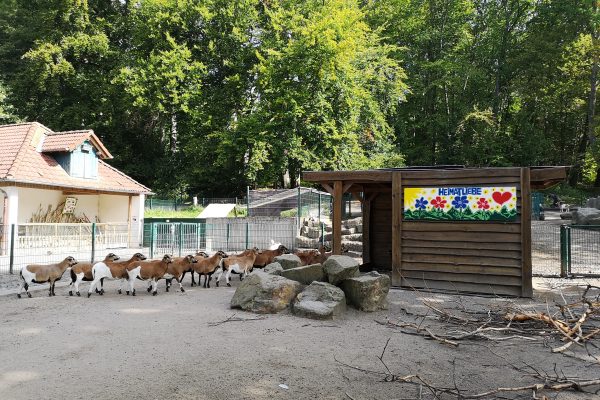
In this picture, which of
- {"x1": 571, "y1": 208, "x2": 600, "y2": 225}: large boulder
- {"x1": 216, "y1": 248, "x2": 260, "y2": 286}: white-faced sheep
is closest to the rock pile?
{"x1": 216, "y1": 248, "x2": 260, "y2": 286}: white-faced sheep

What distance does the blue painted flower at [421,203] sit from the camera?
982 cm

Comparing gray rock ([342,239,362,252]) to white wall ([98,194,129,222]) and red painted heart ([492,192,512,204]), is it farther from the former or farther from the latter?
white wall ([98,194,129,222])

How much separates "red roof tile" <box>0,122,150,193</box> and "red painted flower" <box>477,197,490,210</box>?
635 inches

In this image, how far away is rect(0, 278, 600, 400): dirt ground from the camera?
14.2 ft

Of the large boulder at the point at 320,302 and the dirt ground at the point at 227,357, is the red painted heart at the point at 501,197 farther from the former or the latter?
the large boulder at the point at 320,302

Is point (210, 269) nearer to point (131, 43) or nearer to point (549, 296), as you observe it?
point (549, 296)

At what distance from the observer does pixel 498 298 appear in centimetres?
886

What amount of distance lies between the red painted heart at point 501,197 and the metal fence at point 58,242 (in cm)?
1085

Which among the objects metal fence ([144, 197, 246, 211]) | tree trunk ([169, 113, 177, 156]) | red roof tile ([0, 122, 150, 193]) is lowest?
metal fence ([144, 197, 246, 211])

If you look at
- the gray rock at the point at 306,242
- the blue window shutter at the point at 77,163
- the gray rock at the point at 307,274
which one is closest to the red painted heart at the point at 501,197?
the gray rock at the point at 307,274

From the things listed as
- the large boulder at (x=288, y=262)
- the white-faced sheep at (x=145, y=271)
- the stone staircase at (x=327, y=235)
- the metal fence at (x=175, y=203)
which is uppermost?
the metal fence at (x=175, y=203)

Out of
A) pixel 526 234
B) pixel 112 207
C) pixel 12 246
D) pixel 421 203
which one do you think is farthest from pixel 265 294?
pixel 112 207

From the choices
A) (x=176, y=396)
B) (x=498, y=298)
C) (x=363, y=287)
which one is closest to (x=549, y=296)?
(x=498, y=298)

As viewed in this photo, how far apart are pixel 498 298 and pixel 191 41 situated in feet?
106
